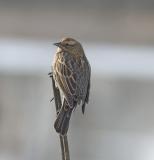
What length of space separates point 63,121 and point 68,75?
0.35 m

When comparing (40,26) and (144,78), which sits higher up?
(40,26)

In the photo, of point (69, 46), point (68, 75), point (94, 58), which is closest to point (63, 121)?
point (68, 75)

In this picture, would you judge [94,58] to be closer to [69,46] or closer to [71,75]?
[69,46]

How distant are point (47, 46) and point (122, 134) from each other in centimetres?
132

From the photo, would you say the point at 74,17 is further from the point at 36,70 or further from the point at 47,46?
the point at 36,70

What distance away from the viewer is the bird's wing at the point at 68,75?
137 cm

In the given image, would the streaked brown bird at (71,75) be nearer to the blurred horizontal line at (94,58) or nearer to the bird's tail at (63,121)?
the bird's tail at (63,121)

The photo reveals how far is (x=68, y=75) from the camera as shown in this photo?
4.73 ft

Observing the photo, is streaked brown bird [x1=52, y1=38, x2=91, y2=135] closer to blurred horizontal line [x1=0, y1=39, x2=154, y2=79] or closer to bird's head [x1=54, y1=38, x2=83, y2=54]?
bird's head [x1=54, y1=38, x2=83, y2=54]

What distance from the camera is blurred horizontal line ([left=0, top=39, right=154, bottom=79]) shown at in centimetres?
457

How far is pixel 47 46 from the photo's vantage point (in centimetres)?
499

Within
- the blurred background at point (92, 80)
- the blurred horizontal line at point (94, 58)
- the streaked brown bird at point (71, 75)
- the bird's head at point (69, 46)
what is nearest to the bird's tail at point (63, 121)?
the streaked brown bird at point (71, 75)

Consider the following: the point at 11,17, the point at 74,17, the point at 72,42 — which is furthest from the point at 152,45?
the point at 72,42

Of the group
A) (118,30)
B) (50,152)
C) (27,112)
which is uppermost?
(118,30)
